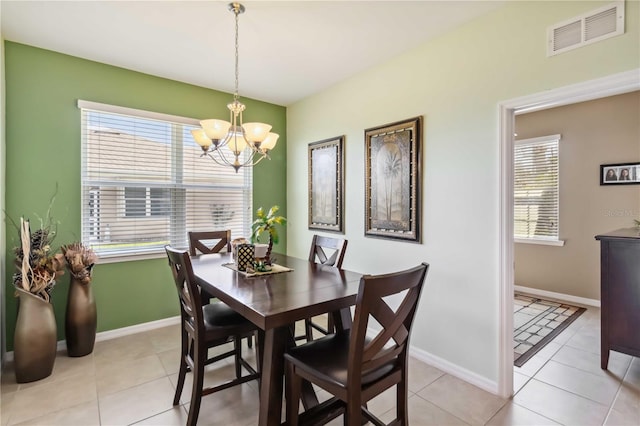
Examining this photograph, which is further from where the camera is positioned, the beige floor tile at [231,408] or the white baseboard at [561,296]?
the white baseboard at [561,296]

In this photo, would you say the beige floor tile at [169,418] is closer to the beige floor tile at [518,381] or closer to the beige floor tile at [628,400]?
the beige floor tile at [518,381]

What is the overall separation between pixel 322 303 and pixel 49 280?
2338mm

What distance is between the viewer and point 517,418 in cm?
194

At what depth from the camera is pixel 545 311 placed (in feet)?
12.6

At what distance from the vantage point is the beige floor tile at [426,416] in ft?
6.22

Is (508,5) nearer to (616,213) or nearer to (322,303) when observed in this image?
(322,303)

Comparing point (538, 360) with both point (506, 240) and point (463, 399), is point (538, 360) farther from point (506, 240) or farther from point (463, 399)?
point (506, 240)

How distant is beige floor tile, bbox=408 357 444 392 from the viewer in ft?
7.55

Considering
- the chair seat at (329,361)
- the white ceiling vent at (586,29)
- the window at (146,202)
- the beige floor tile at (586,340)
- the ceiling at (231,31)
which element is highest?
the ceiling at (231,31)

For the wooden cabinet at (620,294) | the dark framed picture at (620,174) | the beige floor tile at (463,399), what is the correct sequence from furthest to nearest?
the dark framed picture at (620,174), the wooden cabinet at (620,294), the beige floor tile at (463,399)

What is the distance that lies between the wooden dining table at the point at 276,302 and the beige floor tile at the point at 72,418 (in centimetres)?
107

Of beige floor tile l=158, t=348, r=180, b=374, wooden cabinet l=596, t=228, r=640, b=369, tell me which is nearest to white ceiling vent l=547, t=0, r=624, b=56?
wooden cabinet l=596, t=228, r=640, b=369

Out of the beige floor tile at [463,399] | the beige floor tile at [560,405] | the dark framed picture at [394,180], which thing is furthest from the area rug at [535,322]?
the dark framed picture at [394,180]

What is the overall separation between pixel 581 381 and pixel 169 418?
2933 millimetres
